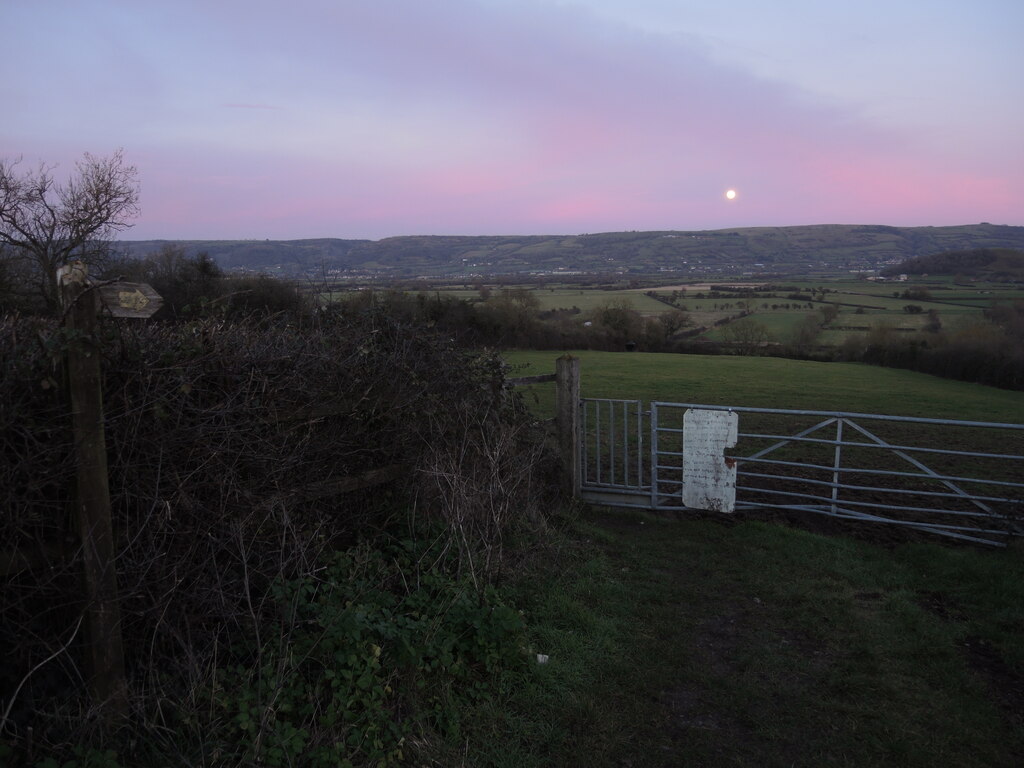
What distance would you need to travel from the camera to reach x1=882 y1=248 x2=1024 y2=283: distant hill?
63.9m

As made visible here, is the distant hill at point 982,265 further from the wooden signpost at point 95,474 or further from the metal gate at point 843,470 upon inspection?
the wooden signpost at point 95,474

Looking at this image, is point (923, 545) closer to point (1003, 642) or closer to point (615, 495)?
point (1003, 642)

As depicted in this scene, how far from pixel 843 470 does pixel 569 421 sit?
11.5 ft

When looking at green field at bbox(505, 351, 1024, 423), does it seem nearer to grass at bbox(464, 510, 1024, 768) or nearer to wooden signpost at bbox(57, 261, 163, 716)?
grass at bbox(464, 510, 1024, 768)

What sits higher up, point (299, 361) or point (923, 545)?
point (299, 361)

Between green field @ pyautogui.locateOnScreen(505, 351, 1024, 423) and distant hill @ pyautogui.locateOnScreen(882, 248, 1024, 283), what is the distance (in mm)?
41920

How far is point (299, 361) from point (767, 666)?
4.12m

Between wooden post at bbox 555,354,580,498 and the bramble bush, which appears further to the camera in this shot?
wooden post at bbox 555,354,580,498

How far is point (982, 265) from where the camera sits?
6600 centimetres

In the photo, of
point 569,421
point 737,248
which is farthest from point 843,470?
point 737,248

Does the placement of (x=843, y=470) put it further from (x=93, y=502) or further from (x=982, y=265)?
(x=982, y=265)

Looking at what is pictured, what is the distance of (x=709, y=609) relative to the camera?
20.2 ft

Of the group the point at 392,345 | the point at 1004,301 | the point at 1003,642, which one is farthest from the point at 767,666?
the point at 1004,301

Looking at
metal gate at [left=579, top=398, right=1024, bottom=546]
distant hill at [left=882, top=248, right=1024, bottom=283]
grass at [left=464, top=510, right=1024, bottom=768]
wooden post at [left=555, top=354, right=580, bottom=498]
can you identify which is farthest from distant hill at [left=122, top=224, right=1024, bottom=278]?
grass at [left=464, top=510, right=1024, bottom=768]
